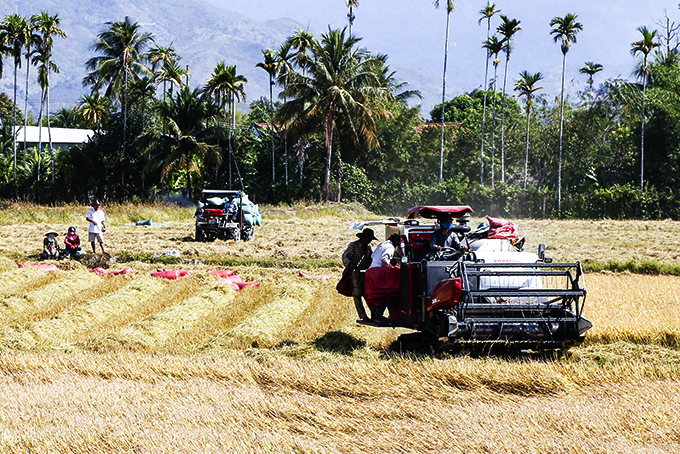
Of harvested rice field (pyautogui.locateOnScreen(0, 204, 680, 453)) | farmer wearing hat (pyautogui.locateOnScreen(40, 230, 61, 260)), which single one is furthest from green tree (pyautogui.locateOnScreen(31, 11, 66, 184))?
harvested rice field (pyautogui.locateOnScreen(0, 204, 680, 453))

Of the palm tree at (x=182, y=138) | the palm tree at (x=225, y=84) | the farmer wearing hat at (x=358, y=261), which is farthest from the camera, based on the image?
the palm tree at (x=182, y=138)

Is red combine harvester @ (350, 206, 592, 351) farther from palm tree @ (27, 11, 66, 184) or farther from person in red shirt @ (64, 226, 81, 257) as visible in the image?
palm tree @ (27, 11, 66, 184)

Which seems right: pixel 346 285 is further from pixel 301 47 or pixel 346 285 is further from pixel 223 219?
pixel 301 47

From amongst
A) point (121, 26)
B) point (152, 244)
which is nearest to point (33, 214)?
point (152, 244)

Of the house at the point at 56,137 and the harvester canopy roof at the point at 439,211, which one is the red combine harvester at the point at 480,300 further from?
the house at the point at 56,137

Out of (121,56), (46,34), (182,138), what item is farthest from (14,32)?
(182,138)

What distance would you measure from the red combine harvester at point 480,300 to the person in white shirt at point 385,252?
18 centimetres

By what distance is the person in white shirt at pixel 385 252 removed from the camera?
948 centimetres

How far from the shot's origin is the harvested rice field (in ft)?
20.4

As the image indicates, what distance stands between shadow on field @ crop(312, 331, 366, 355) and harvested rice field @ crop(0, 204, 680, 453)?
1.7 inches

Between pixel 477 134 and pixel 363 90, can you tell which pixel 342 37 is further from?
pixel 477 134

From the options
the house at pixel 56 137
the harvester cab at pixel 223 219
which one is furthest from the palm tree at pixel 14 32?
the harvester cab at pixel 223 219

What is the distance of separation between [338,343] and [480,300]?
214 centimetres

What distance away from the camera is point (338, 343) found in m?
10.0
